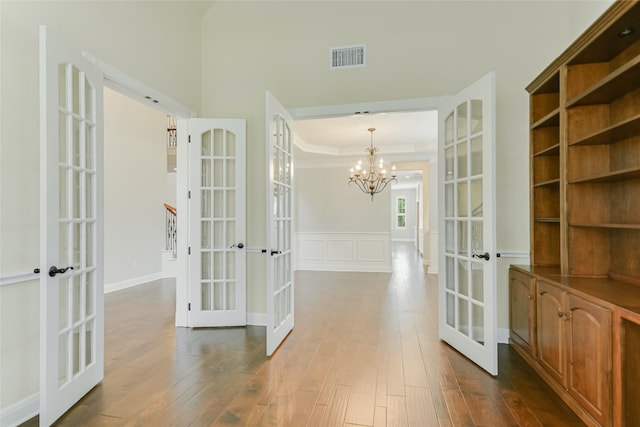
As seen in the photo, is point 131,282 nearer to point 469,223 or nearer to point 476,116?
point 469,223

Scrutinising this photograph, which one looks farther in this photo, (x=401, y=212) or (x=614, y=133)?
(x=401, y=212)

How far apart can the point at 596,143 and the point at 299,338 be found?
3064 mm

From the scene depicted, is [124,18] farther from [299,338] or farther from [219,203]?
[299,338]

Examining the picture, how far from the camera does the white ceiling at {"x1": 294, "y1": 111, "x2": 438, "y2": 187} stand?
5.43m

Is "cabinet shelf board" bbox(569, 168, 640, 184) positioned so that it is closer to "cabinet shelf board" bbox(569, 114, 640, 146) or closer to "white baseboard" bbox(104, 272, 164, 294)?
"cabinet shelf board" bbox(569, 114, 640, 146)

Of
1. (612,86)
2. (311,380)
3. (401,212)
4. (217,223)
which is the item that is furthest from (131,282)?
(401,212)

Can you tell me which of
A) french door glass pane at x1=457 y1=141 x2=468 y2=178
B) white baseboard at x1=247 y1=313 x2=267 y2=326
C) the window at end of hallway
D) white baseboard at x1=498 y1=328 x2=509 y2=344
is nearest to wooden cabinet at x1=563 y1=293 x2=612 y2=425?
white baseboard at x1=498 y1=328 x2=509 y2=344

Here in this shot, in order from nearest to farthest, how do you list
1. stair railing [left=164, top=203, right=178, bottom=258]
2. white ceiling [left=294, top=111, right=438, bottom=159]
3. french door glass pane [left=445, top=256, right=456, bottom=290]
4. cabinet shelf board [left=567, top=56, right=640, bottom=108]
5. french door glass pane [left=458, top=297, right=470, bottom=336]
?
cabinet shelf board [left=567, top=56, right=640, bottom=108]
french door glass pane [left=458, top=297, right=470, bottom=336]
french door glass pane [left=445, top=256, right=456, bottom=290]
white ceiling [left=294, top=111, right=438, bottom=159]
stair railing [left=164, top=203, right=178, bottom=258]

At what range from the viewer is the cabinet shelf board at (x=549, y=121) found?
2615 mm

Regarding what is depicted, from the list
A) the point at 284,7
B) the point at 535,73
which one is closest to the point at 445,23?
the point at 535,73

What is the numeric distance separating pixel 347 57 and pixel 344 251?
5.05m

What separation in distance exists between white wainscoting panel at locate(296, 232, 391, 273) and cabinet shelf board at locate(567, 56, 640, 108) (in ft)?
17.7

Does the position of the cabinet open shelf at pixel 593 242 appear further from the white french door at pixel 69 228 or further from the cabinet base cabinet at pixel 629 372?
the white french door at pixel 69 228

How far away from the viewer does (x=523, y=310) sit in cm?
269
